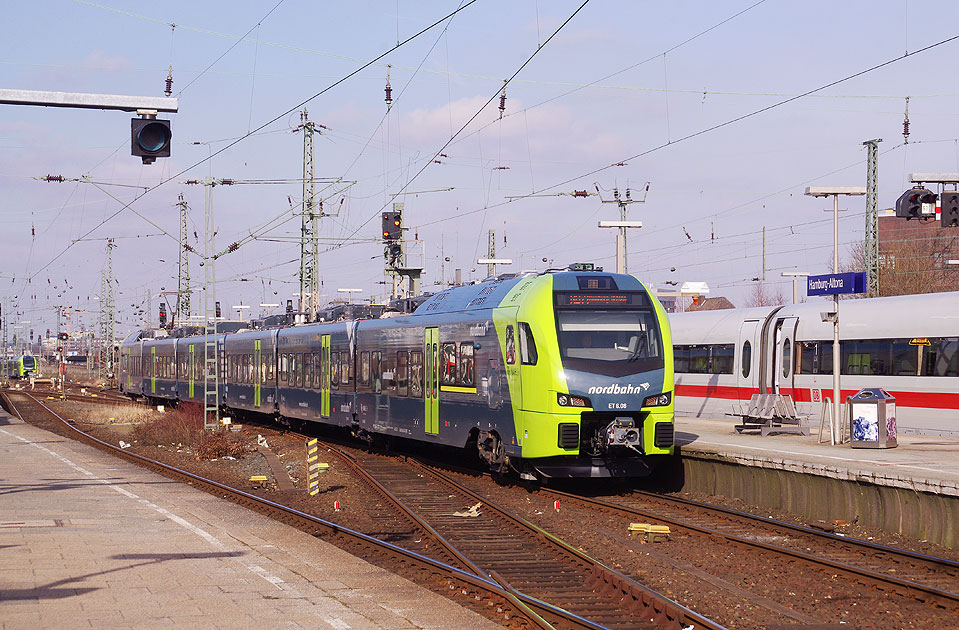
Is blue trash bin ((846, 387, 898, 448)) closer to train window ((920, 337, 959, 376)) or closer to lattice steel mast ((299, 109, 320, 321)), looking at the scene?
train window ((920, 337, 959, 376))

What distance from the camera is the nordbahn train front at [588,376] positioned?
16828 millimetres

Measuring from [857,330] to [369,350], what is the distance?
1147 centimetres

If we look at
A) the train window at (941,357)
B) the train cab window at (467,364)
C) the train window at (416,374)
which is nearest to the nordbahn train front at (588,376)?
the train cab window at (467,364)

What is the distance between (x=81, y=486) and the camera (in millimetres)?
19766

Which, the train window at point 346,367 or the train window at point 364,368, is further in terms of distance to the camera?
the train window at point 346,367

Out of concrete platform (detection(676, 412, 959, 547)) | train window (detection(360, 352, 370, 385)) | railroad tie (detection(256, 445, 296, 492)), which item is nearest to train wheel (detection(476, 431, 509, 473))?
concrete platform (detection(676, 412, 959, 547))

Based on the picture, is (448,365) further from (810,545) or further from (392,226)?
(392,226)

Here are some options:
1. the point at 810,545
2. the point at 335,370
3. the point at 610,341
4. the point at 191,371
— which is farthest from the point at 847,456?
the point at 191,371

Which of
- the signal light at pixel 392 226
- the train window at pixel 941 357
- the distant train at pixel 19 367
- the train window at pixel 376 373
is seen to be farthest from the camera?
the distant train at pixel 19 367

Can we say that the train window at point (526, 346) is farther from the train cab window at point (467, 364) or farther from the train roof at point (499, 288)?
the train cab window at point (467, 364)

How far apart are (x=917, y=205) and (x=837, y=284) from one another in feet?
17.2

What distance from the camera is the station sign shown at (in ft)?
66.6

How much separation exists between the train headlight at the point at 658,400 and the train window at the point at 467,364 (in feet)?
11.4

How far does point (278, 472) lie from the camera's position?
23.2 m
